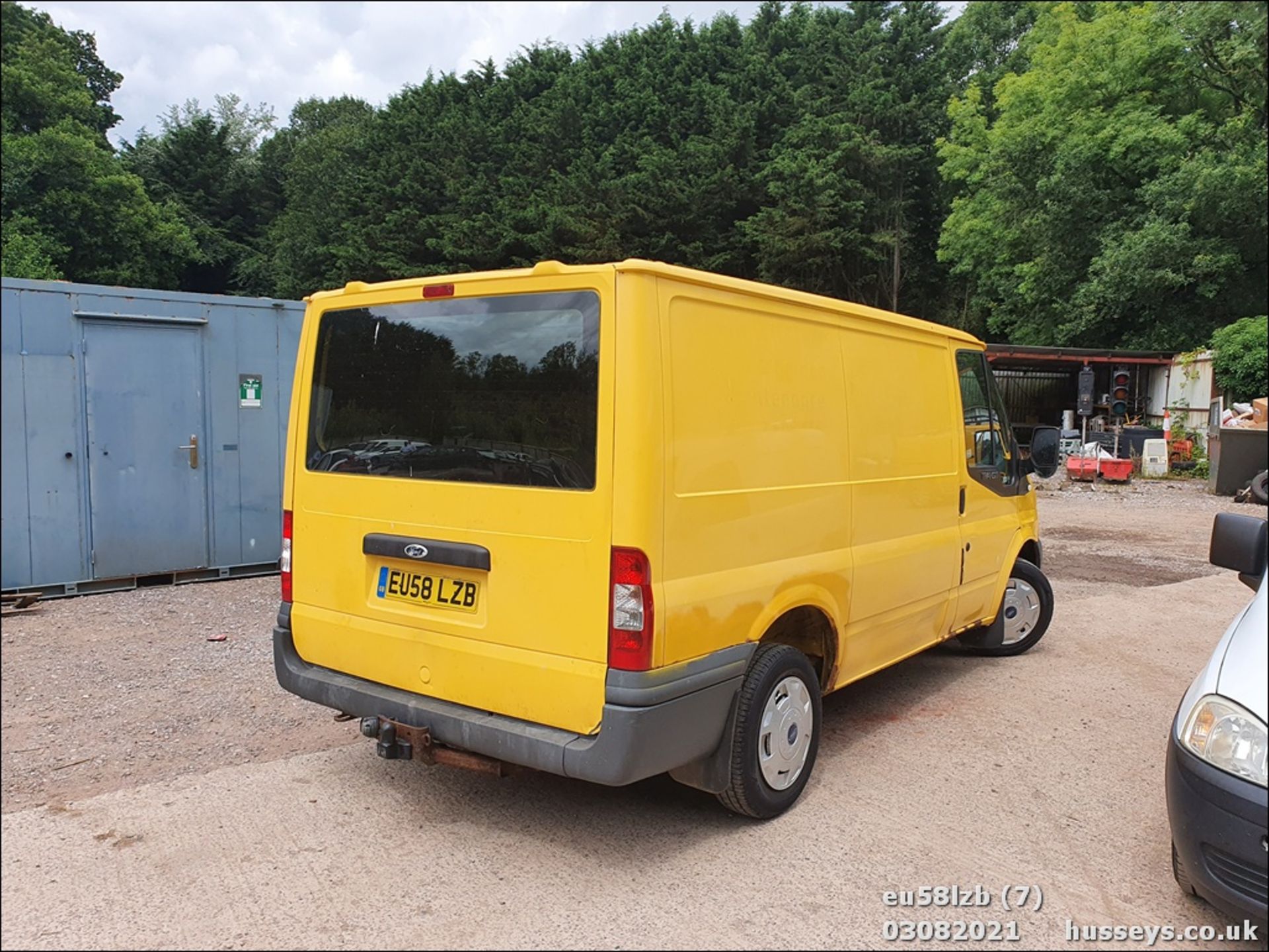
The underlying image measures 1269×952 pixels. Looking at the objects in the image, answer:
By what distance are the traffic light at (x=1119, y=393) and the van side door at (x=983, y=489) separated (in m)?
22.8

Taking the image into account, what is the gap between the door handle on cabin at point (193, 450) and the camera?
25.1ft

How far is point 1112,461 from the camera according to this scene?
19.7 meters

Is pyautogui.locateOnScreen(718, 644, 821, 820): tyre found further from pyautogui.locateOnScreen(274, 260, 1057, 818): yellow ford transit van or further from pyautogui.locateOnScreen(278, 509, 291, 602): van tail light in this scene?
pyautogui.locateOnScreen(278, 509, 291, 602): van tail light

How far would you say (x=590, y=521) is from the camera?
3.05 m

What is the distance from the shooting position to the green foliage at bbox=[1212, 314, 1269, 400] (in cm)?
2134

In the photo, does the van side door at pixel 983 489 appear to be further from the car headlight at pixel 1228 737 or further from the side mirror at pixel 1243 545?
the car headlight at pixel 1228 737

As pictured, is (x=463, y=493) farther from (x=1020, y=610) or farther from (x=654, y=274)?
(x=1020, y=610)

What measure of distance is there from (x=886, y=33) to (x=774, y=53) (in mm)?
Result: 4828

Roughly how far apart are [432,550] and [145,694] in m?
2.67

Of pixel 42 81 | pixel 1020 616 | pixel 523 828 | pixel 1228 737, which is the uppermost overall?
pixel 42 81

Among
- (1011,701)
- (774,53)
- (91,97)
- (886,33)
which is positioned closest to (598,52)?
(774,53)

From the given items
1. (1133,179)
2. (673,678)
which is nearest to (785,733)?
(673,678)

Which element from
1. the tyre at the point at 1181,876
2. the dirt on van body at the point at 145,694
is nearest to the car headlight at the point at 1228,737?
the tyre at the point at 1181,876

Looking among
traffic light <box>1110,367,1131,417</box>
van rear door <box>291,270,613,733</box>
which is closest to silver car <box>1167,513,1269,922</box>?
van rear door <box>291,270,613,733</box>
